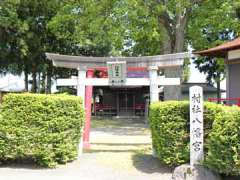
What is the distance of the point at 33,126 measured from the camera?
11148 mm

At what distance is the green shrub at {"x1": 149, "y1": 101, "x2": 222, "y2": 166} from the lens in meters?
10.5

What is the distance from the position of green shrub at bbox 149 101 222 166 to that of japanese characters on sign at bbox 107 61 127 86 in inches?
118

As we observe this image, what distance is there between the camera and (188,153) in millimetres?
10438

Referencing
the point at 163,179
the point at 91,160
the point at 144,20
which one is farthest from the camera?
the point at 144,20

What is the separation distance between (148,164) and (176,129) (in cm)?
156

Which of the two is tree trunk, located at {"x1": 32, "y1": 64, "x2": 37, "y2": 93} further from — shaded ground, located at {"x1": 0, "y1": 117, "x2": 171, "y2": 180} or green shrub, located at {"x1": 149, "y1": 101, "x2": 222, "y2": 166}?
green shrub, located at {"x1": 149, "y1": 101, "x2": 222, "y2": 166}

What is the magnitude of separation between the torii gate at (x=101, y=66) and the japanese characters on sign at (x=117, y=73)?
7.4 inches

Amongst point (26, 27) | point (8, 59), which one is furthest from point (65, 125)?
point (8, 59)

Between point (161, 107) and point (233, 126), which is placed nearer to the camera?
point (233, 126)

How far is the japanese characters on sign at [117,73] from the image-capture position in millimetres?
13570

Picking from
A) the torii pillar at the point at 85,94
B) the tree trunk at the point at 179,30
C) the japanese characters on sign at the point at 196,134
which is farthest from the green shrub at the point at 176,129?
the tree trunk at the point at 179,30

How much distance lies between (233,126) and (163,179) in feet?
7.16

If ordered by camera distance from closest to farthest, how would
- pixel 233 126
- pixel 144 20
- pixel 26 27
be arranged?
pixel 233 126, pixel 144 20, pixel 26 27

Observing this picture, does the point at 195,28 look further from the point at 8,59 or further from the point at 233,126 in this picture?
the point at 8,59
